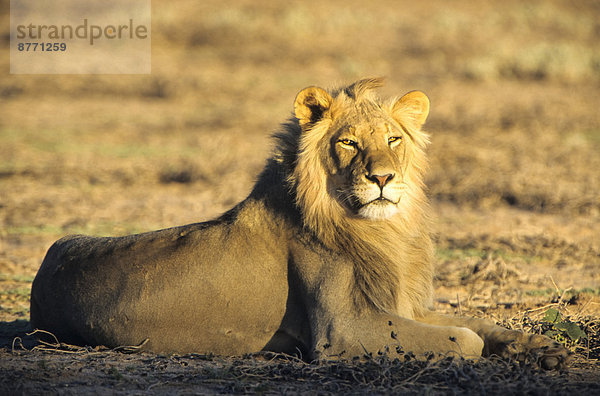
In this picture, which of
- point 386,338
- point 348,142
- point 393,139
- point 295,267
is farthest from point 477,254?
point 386,338

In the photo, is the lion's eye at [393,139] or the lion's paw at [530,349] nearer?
the lion's paw at [530,349]

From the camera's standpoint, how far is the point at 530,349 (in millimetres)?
4977

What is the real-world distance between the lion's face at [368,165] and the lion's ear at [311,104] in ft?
0.59

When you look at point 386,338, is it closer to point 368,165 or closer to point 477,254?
point 368,165

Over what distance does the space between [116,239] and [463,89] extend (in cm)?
1524

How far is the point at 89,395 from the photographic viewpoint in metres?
4.61

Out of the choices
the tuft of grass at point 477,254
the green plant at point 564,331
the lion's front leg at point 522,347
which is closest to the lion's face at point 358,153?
the lion's front leg at point 522,347

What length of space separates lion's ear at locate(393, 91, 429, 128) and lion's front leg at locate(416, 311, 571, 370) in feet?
5.30

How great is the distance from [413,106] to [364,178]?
100 cm

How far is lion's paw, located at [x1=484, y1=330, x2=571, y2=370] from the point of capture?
491 centimetres

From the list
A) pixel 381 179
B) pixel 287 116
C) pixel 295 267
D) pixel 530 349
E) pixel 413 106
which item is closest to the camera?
pixel 530 349

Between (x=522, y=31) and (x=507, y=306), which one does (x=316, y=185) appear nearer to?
(x=507, y=306)

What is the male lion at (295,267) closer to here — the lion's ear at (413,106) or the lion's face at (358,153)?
the lion's face at (358,153)

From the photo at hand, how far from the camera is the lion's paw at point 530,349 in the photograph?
4914 millimetres
